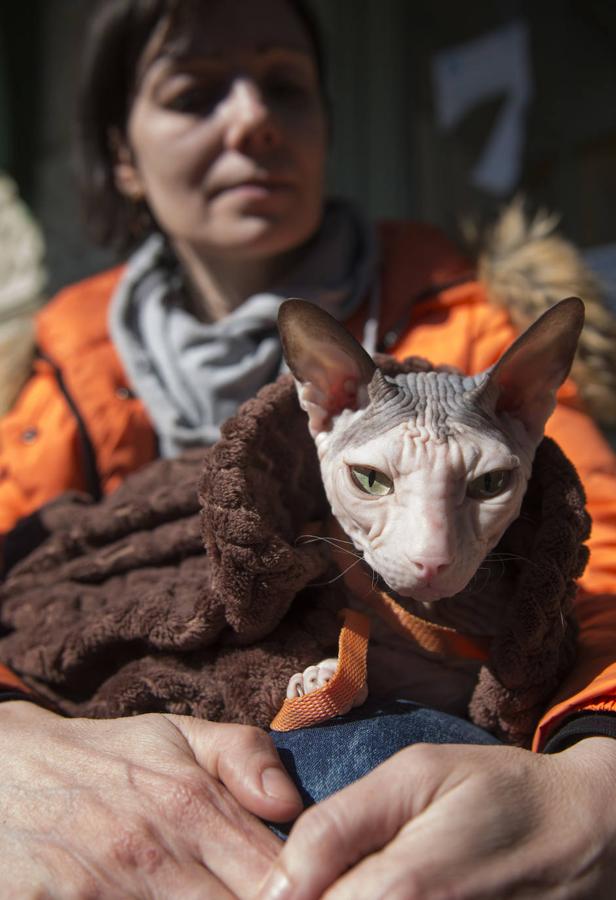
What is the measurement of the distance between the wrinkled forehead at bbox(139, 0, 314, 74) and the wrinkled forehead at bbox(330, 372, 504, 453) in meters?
0.87

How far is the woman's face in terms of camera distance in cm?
147

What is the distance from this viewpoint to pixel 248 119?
144 cm

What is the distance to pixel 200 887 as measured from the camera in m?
0.75

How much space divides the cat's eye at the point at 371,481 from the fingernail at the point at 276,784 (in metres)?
0.30

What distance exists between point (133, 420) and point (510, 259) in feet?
2.51

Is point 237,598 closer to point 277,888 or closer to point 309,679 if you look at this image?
point 309,679

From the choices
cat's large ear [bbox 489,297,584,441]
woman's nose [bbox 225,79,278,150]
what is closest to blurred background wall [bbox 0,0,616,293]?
woman's nose [bbox 225,79,278,150]

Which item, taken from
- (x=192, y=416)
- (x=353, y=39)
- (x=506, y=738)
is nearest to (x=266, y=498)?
(x=506, y=738)

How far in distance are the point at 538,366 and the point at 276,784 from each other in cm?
53

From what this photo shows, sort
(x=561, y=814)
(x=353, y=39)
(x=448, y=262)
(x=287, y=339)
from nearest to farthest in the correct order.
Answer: (x=561, y=814) < (x=287, y=339) < (x=448, y=262) < (x=353, y=39)

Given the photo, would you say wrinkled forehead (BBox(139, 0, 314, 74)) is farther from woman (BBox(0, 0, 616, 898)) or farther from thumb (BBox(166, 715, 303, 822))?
thumb (BBox(166, 715, 303, 822))

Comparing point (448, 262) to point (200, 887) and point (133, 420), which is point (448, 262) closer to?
point (133, 420)

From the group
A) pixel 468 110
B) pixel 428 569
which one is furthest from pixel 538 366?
pixel 468 110

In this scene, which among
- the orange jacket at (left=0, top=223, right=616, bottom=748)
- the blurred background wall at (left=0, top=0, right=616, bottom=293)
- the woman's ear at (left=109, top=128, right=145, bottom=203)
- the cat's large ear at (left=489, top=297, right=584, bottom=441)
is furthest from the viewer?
the blurred background wall at (left=0, top=0, right=616, bottom=293)
